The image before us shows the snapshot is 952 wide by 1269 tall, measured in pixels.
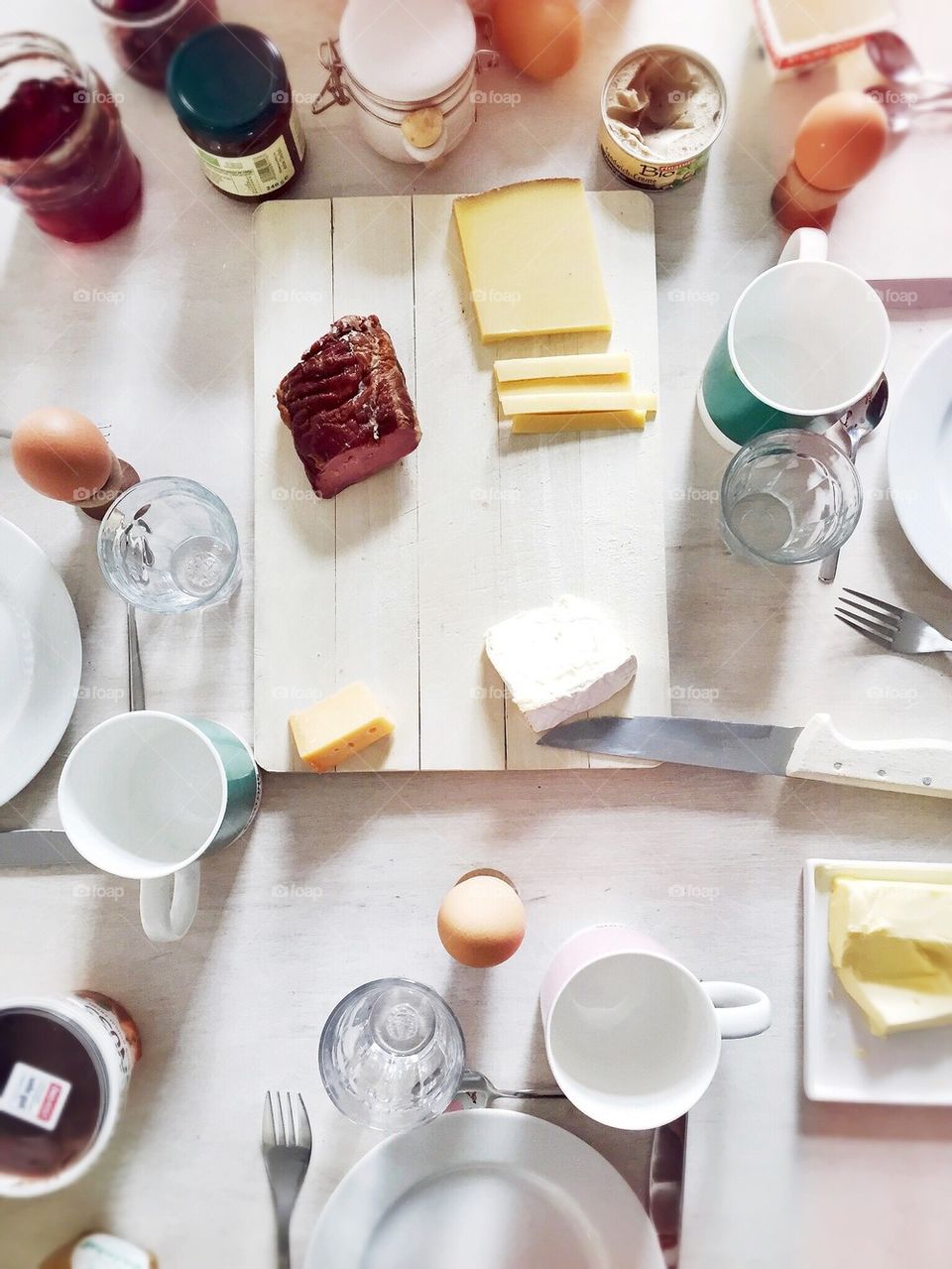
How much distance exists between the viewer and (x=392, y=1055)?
0.93m

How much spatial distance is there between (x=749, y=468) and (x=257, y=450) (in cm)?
53

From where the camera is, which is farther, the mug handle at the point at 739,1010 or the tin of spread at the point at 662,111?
the tin of spread at the point at 662,111

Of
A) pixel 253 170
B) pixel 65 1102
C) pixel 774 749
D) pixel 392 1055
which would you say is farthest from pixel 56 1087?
pixel 253 170

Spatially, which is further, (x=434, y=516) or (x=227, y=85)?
(x=434, y=516)

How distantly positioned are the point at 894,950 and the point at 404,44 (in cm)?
103

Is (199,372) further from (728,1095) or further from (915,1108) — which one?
(915,1108)

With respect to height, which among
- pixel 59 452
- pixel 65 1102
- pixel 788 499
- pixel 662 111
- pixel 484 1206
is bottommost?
pixel 484 1206

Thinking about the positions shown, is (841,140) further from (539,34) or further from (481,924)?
(481,924)

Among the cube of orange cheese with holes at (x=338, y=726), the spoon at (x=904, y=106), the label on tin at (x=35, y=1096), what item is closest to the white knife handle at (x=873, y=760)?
the cube of orange cheese with holes at (x=338, y=726)

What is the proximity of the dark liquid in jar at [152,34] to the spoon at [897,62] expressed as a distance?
738mm

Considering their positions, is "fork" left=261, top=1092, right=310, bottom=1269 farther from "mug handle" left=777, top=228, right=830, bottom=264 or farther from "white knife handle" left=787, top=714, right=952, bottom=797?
"mug handle" left=777, top=228, right=830, bottom=264

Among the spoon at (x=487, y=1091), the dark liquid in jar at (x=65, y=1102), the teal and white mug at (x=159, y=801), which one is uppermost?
the teal and white mug at (x=159, y=801)

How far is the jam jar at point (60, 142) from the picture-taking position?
902 millimetres

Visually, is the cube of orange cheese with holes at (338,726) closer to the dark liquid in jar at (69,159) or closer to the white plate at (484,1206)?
the white plate at (484,1206)
